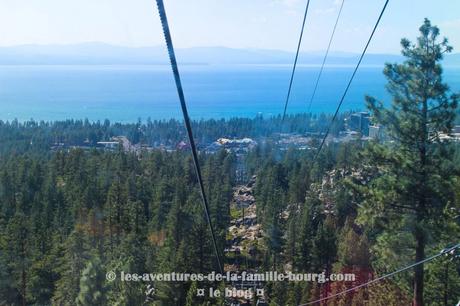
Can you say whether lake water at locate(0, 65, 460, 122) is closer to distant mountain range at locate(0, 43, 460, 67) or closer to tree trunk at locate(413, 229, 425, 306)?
distant mountain range at locate(0, 43, 460, 67)

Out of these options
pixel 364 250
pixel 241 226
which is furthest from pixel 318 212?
pixel 364 250

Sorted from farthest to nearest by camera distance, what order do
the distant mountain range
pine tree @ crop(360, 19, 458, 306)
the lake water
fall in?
the distant mountain range < the lake water < pine tree @ crop(360, 19, 458, 306)

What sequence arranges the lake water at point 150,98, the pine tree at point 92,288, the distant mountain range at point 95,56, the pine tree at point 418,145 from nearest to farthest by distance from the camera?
1. the pine tree at point 418,145
2. the pine tree at point 92,288
3. the lake water at point 150,98
4. the distant mountain range at point 95,56

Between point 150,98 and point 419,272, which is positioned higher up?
point 150,98

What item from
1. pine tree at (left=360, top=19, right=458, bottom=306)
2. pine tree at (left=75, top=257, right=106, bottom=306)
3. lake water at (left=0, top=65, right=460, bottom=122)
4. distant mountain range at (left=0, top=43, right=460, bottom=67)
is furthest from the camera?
distant mountain range at (left=0, top=43, right=460, bottom=67)

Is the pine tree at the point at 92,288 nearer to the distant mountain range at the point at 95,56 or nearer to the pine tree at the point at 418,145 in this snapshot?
the pine tree at the point at 418,145

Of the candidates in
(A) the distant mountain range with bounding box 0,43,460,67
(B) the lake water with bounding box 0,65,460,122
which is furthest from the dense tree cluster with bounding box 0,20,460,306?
(A) the distant mountain range with bounding box 0,43,460,67

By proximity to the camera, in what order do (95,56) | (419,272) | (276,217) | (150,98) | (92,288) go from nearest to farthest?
(419,272)
(92,288)
(276,217)
(150,98)
(95,56)

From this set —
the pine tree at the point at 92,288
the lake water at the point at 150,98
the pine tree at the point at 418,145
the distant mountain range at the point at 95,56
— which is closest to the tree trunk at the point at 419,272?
the pine tree at the point at 418,145

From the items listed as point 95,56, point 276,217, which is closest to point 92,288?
point 276,217

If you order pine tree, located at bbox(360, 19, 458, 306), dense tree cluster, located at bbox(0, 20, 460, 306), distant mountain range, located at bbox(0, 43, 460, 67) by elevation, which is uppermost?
distant mountain range, located at bbox(0, 43, 460, 67)

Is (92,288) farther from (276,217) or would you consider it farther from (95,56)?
(95,56)
